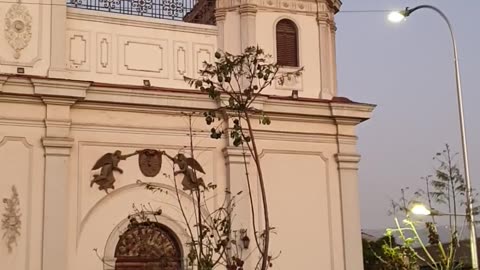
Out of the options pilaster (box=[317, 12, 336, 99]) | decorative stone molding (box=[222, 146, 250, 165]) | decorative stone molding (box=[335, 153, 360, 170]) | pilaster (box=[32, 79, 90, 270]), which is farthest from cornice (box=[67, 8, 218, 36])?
decorative stone molding (box=[335, 153, 360, 170])

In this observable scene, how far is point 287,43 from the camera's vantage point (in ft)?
69.7

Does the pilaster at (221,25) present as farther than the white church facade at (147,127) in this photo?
Yes

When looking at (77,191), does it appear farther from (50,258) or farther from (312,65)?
(312,65)

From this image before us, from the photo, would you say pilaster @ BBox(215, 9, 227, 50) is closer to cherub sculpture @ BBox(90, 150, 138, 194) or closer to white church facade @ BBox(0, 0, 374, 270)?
white church facade @ BBox(0, 0, 374, 270)

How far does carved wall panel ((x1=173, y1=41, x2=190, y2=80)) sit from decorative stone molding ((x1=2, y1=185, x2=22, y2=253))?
5.03 meters

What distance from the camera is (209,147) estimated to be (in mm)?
19609

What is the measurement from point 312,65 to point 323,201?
363 centimetres

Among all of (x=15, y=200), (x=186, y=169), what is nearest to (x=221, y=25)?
(x=186, y=169)

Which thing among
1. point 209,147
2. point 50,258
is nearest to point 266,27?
point 209,147

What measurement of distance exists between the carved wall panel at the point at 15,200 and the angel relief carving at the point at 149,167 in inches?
59.6

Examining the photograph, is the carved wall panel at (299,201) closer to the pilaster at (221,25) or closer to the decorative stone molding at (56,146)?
the pilaster at (221,25)

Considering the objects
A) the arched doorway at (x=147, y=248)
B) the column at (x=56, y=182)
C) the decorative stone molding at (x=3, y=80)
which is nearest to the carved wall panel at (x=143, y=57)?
the column at (x=56, y=182)

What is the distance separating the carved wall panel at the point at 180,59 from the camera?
20.0 m

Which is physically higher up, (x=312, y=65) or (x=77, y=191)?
(x=312, y=65)
